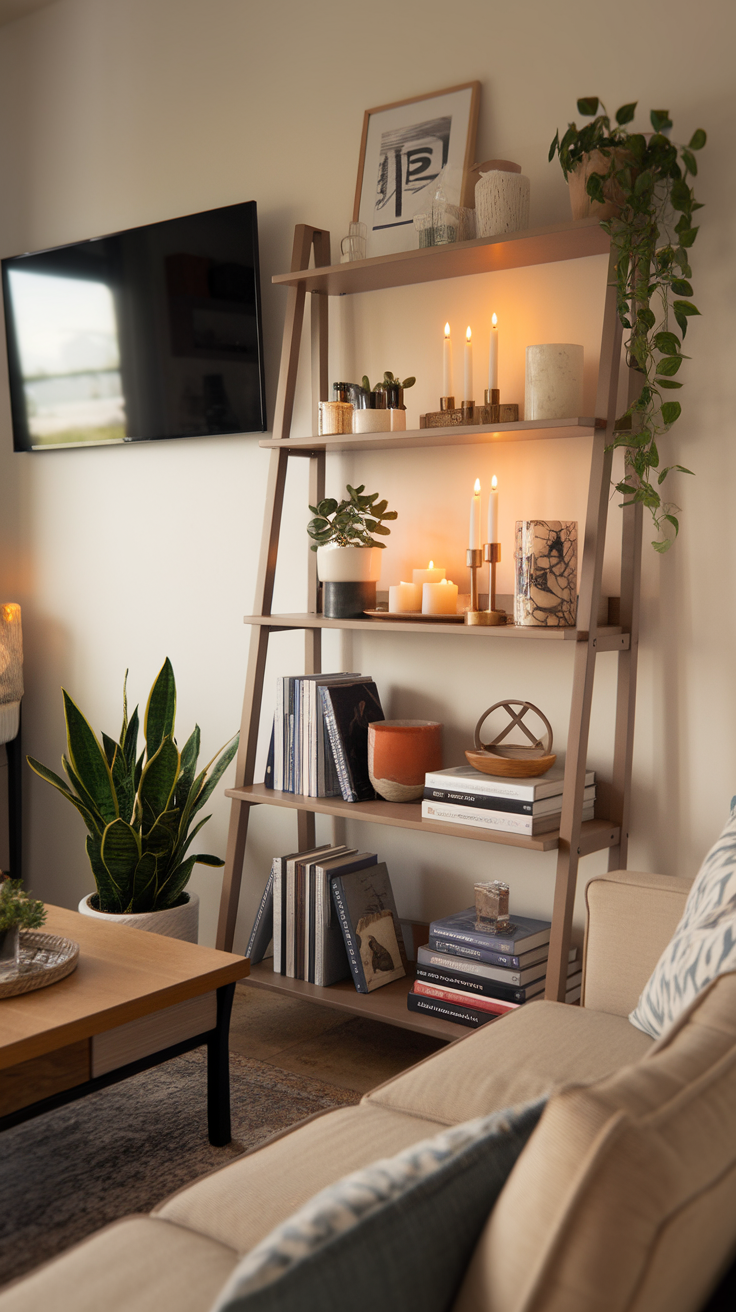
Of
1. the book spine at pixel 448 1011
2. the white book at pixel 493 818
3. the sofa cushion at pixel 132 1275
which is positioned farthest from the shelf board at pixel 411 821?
the sofa cushion at pixel 132 1275

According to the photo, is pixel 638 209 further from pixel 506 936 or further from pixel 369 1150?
pixel 369 1150

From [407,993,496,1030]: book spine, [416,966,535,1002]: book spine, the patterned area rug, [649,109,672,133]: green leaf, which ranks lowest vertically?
the patterned area rug

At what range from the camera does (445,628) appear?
2.27m

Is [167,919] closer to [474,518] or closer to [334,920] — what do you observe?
[334,920]

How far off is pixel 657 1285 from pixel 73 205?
341 centimetres

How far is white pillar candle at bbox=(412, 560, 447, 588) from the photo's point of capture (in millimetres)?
2521

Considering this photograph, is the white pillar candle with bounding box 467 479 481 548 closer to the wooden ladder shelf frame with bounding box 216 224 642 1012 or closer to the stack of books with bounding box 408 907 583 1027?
the wooden ladder shelf frame with bounding box 216 224 642 1012

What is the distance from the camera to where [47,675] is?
3500 mm

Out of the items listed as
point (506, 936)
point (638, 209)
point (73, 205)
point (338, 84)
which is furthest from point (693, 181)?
point (73, 205)

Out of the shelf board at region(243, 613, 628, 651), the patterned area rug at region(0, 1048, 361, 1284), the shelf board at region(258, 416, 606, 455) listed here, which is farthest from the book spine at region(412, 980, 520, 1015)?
the shelf board at region(258, 416, 606, 455)

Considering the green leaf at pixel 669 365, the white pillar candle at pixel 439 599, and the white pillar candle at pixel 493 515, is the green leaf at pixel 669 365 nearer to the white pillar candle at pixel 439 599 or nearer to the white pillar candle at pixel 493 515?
the white pillar candle at pixel 493 515

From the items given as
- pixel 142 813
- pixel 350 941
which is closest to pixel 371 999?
pixel 350 941

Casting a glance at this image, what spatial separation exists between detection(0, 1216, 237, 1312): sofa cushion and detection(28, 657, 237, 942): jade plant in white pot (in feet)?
4.86

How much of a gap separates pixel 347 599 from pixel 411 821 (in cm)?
55
